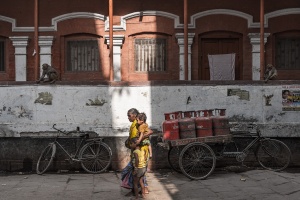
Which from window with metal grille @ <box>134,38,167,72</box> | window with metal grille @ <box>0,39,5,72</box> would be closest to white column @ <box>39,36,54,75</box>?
window with metal grille @ <box>0,39,5,72</box>

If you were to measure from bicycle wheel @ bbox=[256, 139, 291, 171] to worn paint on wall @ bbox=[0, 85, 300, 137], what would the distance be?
2.50ft

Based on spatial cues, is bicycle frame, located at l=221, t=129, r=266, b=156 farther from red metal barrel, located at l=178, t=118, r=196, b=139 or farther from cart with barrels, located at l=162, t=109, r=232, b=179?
red metal barrel, located at l=178, t=118, r=196, b=139

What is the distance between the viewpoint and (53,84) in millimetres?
11211

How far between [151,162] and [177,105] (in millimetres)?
1494

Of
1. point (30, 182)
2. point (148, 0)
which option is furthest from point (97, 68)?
point (30, 182)

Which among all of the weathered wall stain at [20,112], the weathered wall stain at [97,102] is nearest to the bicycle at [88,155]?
the weathered wall stain at [97,102]

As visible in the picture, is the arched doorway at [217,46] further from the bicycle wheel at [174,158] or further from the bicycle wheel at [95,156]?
the bicycle wheel at [95,156]

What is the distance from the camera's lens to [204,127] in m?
9.97

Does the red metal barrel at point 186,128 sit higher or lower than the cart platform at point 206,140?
higher

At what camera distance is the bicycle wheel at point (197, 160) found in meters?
9.74

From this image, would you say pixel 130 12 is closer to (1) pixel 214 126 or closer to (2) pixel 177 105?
(2) pixel 177 105

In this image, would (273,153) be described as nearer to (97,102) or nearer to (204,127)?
(204,127)

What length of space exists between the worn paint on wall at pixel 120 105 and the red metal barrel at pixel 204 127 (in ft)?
3.88

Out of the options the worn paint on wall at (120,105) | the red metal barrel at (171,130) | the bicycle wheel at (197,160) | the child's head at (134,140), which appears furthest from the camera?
the worn paint on wall at (120,105)
